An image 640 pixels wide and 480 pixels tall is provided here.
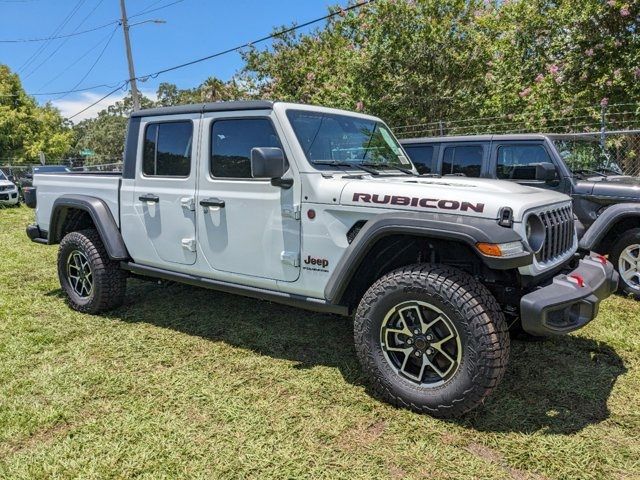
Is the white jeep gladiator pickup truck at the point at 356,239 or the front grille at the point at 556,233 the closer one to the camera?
the white jeep gladiator pickup truck at the point at 356,239

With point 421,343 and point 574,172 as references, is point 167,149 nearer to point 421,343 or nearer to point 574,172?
point 421,343

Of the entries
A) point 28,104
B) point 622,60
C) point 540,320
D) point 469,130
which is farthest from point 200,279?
point 28,104

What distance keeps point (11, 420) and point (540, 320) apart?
9.75 ft

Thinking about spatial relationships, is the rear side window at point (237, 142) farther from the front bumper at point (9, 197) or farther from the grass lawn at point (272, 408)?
the front bumper at point (9, 197)

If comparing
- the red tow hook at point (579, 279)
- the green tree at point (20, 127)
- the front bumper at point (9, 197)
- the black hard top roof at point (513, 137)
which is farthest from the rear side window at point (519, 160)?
the green tree at point (20, 127)

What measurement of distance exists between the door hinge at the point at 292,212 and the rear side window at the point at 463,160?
144 inches

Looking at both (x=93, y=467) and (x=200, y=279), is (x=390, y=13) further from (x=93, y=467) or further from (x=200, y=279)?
(x=93, y=467)

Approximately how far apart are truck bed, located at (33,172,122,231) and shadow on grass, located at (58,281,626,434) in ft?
3.67

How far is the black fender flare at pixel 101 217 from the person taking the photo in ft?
13.8

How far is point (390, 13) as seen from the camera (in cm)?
1228

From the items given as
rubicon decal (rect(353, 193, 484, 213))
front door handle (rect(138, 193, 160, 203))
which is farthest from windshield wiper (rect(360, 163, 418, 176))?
front door handle (rect(138, 193, 160, 203))

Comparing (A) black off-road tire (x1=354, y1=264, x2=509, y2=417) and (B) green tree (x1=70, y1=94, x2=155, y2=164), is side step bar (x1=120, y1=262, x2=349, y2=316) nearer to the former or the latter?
(A) black off-road tire (x1=354, y1=264, x2=509, y2=417)

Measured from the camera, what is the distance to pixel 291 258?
3.21 m

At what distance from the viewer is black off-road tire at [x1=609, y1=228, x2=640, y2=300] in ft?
15.7
